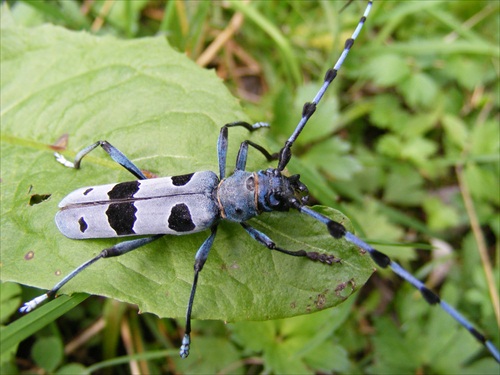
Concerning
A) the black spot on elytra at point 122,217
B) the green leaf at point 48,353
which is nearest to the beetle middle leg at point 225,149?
the black spot on elytra at point 122,217

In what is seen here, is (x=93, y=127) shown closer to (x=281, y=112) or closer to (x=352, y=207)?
(x=281, y=112)

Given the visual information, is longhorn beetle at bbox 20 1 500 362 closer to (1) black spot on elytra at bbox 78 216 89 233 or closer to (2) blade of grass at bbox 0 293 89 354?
(1) black spot on elytra at bbox 78 216 89 233

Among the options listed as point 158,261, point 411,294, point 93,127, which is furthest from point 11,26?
point 411,294

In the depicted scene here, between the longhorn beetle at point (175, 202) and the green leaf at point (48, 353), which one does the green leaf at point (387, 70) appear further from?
the green leaf at point (48, 353)

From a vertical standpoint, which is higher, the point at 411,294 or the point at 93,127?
the point at 93,127

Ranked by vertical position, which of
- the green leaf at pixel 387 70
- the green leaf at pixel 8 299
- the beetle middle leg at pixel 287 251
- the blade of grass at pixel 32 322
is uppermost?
the green leaf at pixel 387 70
